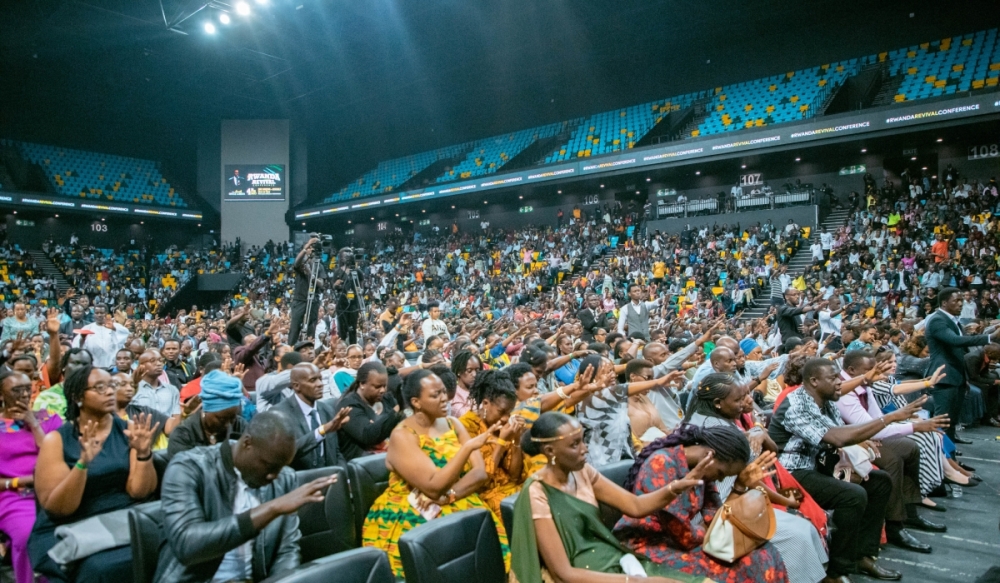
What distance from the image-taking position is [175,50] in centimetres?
2338

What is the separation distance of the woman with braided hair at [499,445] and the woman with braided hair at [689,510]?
72cm

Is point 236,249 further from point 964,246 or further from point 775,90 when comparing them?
point 964,246

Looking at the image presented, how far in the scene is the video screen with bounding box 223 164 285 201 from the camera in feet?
101

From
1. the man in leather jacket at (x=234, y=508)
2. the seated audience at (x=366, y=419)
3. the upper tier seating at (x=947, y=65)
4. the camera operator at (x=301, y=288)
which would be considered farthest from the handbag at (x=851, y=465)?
the upper tier seating at (x=947, y=65)

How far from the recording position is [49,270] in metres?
26.2

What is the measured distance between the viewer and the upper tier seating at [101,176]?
2814cm

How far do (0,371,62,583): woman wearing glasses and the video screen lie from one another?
1155 inches

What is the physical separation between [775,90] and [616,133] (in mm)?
5338

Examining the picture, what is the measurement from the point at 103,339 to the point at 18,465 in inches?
216

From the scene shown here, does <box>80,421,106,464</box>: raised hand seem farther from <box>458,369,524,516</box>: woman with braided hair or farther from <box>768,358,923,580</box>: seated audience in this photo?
<box>768,358,923,580</box>: seated audience

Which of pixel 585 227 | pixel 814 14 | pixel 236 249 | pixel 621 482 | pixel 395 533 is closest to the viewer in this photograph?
pixel 395 533

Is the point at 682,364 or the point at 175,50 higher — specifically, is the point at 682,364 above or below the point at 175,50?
below

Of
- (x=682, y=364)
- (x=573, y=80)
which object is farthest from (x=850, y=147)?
(x=682, y=364)

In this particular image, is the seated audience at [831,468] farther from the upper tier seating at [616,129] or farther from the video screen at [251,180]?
the video screen at [251,180]
